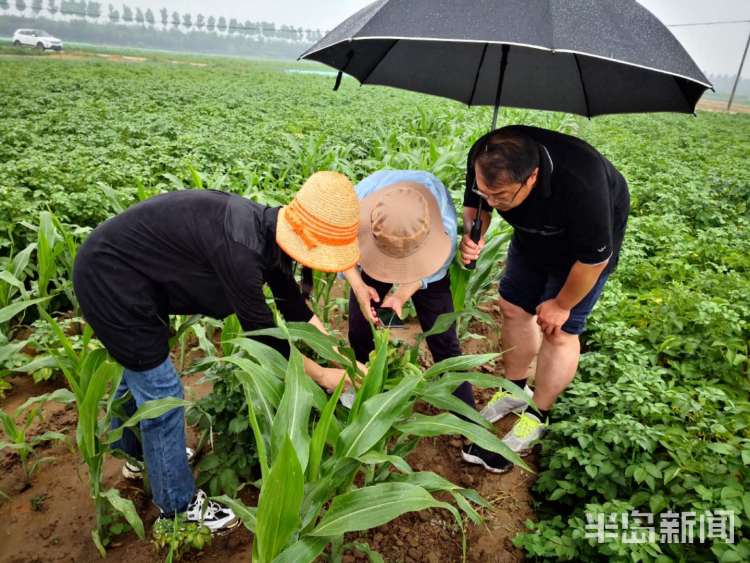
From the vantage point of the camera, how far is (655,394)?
Answer: 84.7 inches

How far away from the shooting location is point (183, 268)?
4.76 ft

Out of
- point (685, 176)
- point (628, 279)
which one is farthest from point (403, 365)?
point (685, 176)

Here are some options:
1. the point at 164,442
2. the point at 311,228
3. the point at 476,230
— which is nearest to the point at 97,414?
the point at 164,442

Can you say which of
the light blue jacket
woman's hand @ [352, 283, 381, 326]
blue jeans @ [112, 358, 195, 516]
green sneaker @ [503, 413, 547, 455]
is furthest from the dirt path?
the light blue jacket

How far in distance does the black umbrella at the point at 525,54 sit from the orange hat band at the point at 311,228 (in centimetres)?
55

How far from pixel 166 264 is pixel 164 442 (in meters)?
0.58

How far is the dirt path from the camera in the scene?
1691 millimetres

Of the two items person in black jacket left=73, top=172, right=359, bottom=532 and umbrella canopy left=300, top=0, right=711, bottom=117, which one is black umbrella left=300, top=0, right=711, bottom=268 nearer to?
umbrella canopy left=300, top=0, right=711, bottom=117

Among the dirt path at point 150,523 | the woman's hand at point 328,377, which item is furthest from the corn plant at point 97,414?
the woman's hand at point 328,377

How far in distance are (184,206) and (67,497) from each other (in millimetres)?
1282

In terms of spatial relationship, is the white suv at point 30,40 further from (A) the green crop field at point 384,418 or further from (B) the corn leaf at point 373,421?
(B) the corn leaf at point 373,421

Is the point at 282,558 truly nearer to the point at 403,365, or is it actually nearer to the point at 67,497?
the point at 403,365

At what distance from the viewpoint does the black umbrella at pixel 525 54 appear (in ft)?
4.32

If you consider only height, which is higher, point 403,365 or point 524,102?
point 524,102
